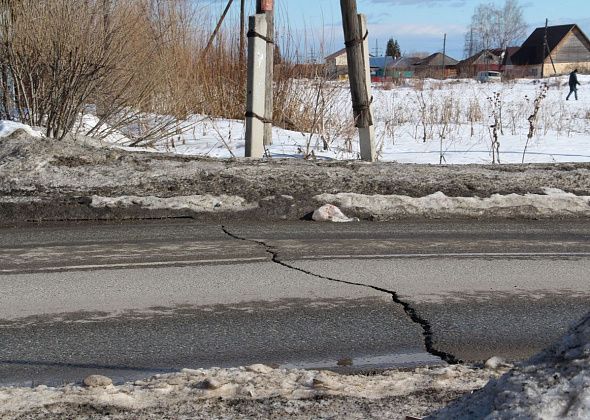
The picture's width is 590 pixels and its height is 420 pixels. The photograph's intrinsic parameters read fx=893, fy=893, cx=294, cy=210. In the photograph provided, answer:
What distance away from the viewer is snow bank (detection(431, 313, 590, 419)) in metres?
2.78

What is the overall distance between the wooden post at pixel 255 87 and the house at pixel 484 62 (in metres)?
71.0

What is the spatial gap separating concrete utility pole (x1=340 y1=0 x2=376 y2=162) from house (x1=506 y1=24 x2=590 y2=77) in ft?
225

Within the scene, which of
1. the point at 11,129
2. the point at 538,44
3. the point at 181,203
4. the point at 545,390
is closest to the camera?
the point at 545,390

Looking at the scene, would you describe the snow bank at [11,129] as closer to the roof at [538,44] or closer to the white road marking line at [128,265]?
the white road marking line at [128,265]

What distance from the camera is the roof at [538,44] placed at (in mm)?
80188

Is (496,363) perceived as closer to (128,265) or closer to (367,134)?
(128,265)

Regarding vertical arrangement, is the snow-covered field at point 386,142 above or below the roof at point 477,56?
below

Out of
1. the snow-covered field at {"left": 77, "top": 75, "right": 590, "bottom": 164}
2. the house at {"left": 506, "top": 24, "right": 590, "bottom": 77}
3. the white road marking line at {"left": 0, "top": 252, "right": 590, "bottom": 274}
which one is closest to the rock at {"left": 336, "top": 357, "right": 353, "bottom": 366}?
the white road marking line at {"left": 0, "top": 252, "right": 590, "bottom": 274}

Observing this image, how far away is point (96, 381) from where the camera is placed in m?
4.27

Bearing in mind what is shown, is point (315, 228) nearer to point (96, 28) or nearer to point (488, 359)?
point (488, 359)

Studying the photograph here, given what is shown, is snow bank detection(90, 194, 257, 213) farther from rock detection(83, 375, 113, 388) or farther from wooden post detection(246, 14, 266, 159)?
rock detection(83, 375, 113, 388)

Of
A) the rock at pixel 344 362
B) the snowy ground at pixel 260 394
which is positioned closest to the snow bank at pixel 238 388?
the snowy ground at pixel 260 394

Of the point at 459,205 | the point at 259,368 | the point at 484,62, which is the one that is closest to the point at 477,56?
the point at 484,62

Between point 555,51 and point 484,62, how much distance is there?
13809mm
